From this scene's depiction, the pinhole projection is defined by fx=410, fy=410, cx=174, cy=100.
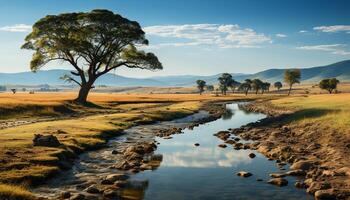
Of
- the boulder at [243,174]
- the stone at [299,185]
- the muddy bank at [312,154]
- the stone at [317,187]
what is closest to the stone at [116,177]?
the boulder at [243,174]

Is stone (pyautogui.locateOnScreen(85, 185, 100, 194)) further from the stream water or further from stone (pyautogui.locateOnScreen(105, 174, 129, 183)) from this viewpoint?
stone (pyautogui.locateOnScreen(105, 174, 129, 183))

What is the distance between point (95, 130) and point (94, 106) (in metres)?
50.6

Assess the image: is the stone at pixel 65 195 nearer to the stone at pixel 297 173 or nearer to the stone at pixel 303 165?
the stone at pixel 297 173

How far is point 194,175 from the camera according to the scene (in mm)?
33031

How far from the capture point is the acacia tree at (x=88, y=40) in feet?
302

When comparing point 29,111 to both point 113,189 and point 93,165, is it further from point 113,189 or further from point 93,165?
point 113,189

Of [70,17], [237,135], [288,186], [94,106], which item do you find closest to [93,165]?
[288,186]

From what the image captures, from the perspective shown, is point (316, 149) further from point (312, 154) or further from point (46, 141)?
point (46, 141)

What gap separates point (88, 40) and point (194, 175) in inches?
2750

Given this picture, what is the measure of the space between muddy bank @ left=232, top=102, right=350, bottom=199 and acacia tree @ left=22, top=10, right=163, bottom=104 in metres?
45.3

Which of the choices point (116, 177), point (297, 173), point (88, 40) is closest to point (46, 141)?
point (116, 177)

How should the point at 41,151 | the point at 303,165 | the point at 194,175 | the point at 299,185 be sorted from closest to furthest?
the point at 299,185 < the point at 194,175 < the point at 303,165 < the point at 41,151

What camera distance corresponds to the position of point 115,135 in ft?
184

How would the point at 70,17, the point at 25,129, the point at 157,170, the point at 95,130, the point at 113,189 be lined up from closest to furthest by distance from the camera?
the point at 113,189, the point at 157,170, the point at 25,129, the point at 95,130, the point at 70,17
